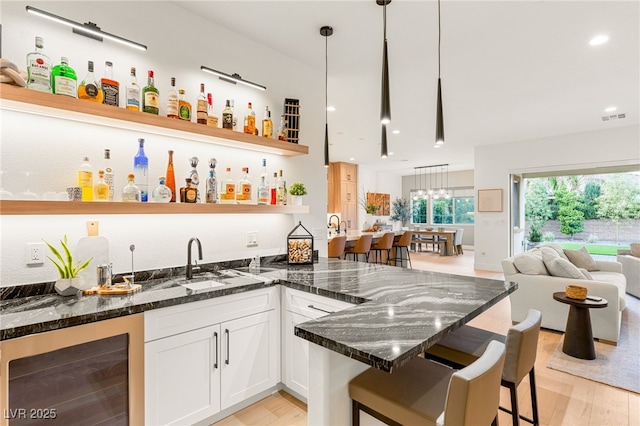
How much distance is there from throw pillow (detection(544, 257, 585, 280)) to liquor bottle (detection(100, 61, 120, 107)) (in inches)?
184

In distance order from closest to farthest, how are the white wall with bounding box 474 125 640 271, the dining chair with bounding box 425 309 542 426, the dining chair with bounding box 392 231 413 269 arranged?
1. the dining chair with bounding box 425 309 542 426
2. the white wall with bounding box 474 125 640 271
3. the dining chair with bounding box 392 231 413 269

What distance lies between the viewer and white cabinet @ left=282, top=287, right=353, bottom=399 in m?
2.09

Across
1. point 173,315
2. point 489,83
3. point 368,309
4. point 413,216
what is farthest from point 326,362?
point 413,216

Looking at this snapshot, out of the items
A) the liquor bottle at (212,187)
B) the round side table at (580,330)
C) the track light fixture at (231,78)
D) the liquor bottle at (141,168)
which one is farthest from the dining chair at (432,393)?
the round side table at (580,330)

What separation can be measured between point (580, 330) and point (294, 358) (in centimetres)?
282

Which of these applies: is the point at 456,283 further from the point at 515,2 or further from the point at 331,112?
the point at 331,112

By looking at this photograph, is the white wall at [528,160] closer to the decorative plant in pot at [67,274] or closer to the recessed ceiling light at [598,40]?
the recessed ceiling light at [598,40]

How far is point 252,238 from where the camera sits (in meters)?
2.83

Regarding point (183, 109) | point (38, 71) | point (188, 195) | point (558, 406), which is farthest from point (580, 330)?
point (38, 71)

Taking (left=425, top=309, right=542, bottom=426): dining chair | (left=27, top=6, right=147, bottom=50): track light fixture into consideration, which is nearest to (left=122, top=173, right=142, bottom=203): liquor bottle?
(left=27, top=6, right=147, bottom=50): track light fixture

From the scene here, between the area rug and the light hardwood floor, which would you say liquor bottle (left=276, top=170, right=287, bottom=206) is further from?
the area rug

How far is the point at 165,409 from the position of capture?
1759 millimetres

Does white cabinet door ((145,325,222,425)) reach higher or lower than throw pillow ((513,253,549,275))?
lower

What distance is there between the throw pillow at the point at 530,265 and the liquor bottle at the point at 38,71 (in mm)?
4804
